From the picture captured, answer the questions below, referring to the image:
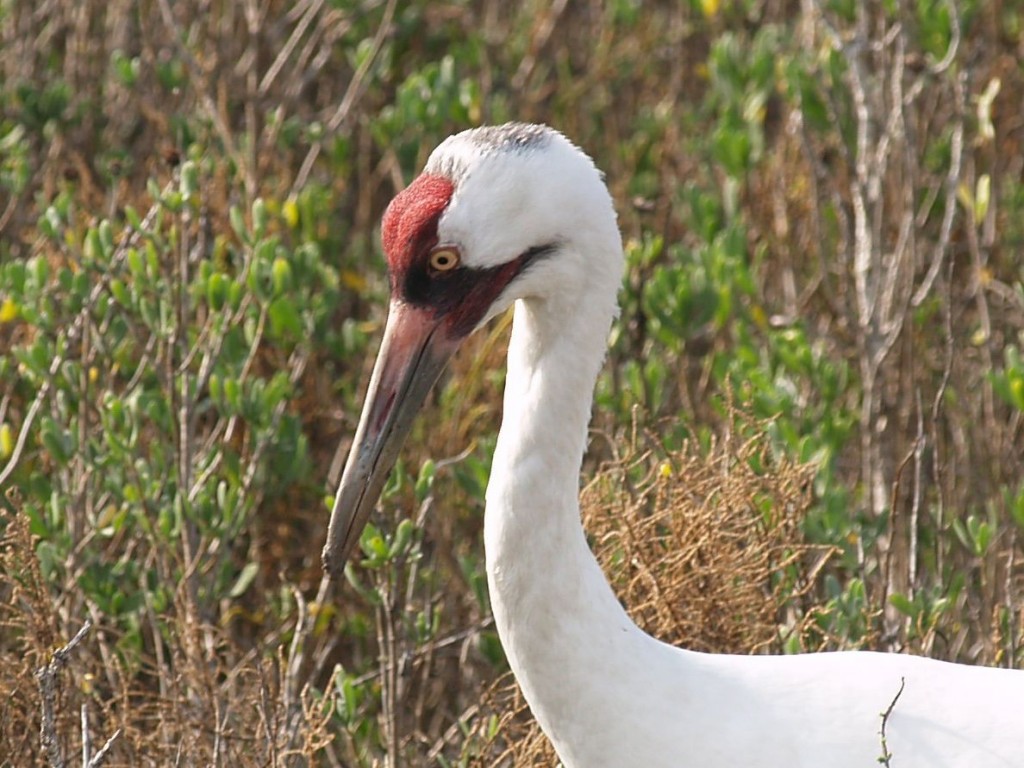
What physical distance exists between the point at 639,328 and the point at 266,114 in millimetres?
1729

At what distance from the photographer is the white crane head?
2576 millimetres

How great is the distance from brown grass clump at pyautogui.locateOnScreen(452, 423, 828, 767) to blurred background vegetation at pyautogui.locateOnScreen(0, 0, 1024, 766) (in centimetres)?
1

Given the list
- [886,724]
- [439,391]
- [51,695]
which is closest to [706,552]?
[886,724]

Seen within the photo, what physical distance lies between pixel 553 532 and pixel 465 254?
1.47ft

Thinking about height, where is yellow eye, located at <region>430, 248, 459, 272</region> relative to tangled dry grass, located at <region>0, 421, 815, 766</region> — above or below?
above

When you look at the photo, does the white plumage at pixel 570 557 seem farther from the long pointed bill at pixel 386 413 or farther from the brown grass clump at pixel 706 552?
the brown grass clump at pixel 706 552

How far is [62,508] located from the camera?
3936 millimetres

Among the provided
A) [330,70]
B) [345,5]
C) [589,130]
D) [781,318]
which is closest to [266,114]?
[345,5]

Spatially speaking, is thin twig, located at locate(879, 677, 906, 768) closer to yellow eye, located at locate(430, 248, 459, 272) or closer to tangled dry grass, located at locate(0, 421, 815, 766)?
tangled dry grass, located at locate(0, 421, 815, 766)

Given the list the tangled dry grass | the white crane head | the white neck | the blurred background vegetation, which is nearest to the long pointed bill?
the white crane head

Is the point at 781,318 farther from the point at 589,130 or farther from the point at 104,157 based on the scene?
the point at 104,157

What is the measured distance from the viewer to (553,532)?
266 centimetres

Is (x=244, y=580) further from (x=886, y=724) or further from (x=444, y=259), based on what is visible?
(x=886, y=724)

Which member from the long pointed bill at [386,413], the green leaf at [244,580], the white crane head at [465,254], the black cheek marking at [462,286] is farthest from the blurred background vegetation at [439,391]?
the black cheek marking at [462,286]
